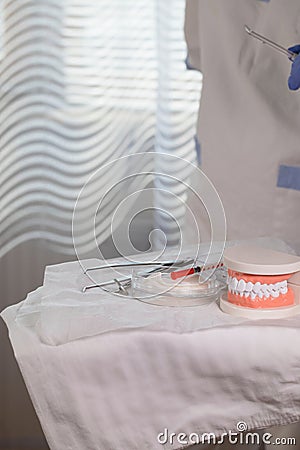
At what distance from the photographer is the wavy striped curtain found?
78.1 inches

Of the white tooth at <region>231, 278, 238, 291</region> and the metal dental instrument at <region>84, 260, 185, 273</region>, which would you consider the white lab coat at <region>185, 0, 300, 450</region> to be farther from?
the white tooth at <region>231, 278, 238, 291</region>

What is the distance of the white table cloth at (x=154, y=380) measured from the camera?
76 cm

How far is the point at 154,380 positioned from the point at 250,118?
714 mm

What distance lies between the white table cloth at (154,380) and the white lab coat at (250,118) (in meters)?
0.40

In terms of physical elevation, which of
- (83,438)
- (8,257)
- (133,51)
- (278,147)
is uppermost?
(133,51)

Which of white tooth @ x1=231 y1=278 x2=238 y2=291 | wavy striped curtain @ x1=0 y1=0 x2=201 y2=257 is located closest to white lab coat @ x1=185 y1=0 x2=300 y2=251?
white tooth @ x1=231 y1=278 x2=238 y2=291

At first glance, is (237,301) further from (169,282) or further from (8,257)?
(8,257)

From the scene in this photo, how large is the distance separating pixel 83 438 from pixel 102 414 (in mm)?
33

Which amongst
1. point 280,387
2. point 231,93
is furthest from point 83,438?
point 231,93

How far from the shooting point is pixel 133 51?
78.4 inches

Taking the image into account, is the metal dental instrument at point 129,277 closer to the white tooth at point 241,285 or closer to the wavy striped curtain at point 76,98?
the white tooth at point 241,285

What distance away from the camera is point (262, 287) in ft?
2.72

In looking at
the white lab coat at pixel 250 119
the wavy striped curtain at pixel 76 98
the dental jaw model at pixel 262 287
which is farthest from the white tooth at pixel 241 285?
the wavy striped curtain at pixel 76 98

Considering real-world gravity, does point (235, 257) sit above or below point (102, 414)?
above
